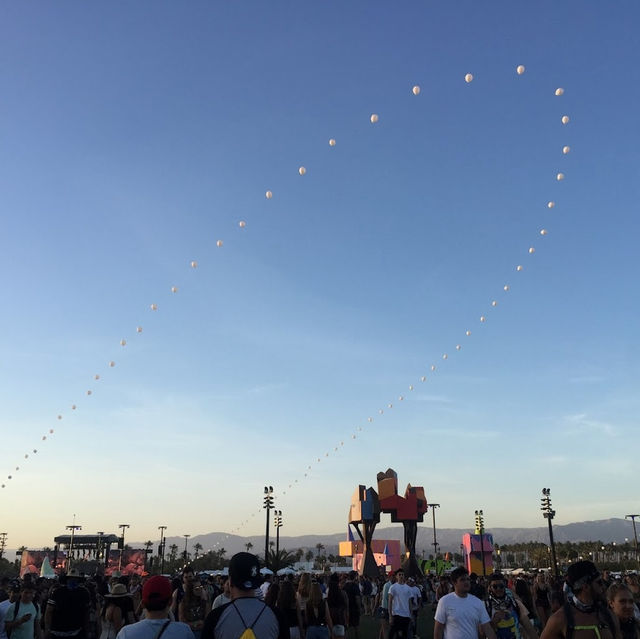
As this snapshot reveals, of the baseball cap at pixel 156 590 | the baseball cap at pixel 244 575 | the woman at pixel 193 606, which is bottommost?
the woman at pixel 193 606

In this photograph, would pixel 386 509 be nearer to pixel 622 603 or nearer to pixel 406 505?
pixel 406 505

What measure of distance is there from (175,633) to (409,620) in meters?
9.77

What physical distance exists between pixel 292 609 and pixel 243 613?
430 centimetres

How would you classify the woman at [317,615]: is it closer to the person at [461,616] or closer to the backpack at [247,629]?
the person at [461,616]

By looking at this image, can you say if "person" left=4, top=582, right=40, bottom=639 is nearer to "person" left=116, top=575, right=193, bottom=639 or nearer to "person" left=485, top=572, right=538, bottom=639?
"person" left=116, top=575, right=193, bottom=639

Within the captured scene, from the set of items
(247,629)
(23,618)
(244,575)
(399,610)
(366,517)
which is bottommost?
(399,610)

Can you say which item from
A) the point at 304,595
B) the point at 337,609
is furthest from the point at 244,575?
the point at 337,609

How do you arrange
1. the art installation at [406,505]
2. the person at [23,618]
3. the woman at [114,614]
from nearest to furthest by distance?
the woman at [114,614], the person at [23,618], the art installation at [406,505]

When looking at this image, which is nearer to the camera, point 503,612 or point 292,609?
point 292,609

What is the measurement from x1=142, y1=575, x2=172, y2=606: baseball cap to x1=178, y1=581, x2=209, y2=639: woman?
507 centimetres

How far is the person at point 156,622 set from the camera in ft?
11.3

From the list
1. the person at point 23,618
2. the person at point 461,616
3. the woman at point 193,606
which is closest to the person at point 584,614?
the person at point 461,616

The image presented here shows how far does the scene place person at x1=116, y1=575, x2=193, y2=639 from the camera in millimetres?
3438

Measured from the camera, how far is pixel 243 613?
3375 millimetres
